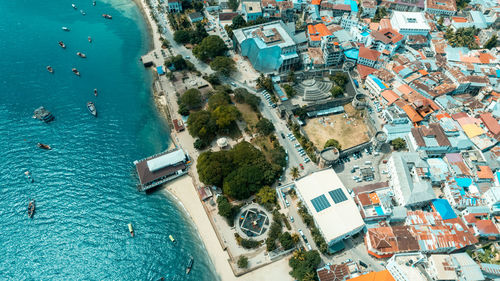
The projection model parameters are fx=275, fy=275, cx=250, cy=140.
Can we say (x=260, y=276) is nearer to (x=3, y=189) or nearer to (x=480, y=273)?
(x=480, y=273)

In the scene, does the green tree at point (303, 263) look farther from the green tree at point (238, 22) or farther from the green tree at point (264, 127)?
the green tree at point (238, 22)

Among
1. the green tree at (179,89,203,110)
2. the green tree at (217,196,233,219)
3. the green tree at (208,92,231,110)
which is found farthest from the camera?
the green tree at (179,89,203,110)

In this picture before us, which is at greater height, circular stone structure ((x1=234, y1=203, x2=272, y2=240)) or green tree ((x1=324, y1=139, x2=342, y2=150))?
green tree ((x1=324, y1=139, x2=342, y2=150))

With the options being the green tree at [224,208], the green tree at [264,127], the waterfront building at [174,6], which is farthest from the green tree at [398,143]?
the waterfront building at [174,6]

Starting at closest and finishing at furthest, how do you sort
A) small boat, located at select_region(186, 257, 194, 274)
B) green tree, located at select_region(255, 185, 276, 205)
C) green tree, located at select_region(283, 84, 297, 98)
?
small boat, located at select_region(186, 257, 194, 274) < green tree, located at select_region(255, 185, 276, 205) < green tree, located at select_region(283, 84, 297, 98)

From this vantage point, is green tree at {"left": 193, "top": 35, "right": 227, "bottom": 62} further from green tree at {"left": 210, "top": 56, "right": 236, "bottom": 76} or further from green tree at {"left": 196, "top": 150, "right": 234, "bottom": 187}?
green tree at {"left": 196, "top": 150, "right": 234, "bottom": 187}

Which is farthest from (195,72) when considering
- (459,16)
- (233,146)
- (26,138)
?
(459,16)

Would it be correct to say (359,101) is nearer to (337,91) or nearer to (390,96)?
(337,91)

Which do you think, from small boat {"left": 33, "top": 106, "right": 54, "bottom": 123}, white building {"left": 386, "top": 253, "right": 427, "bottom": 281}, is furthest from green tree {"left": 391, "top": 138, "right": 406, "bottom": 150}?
small boat {"left": 33, "top": 106, "right": 54, "bottom": 123}
